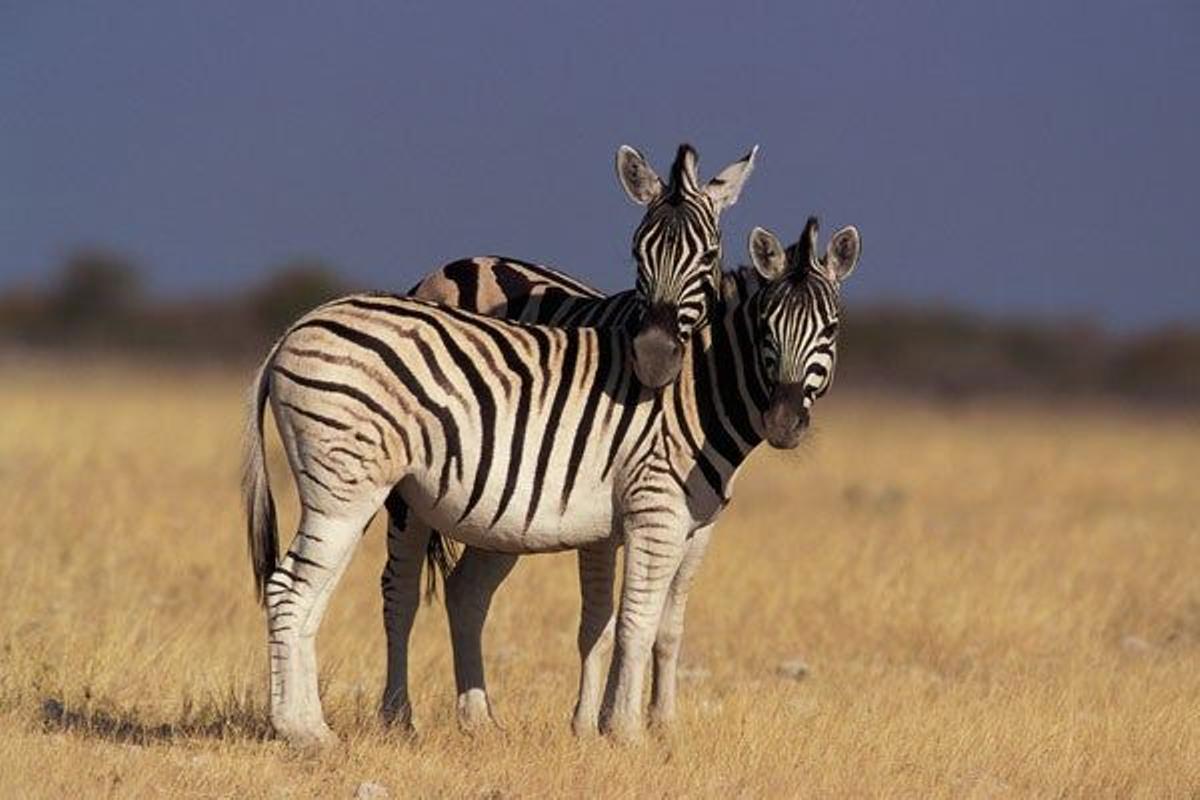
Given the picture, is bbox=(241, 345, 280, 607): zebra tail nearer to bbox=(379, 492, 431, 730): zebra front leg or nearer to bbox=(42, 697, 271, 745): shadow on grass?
bbox=(42, 697, 271, 745): shadow on grass

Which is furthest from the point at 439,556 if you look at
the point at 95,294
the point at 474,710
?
the point at 95,294

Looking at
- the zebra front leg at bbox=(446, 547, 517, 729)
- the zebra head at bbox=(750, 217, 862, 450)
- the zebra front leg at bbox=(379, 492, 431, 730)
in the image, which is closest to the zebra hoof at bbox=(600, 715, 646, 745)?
the zebra front leg at bbox=(446, 547, 517, 729)

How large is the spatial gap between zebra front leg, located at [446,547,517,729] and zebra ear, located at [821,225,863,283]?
2125 millimetres

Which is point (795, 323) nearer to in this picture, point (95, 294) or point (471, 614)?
point (471, 614)

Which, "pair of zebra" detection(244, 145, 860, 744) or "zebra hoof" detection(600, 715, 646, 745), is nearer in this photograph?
"pair of zebra" detection(244, 145, 860, 744)

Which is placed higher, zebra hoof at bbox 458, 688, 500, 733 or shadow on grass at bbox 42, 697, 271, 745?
zebra hoof at bbox 458, 688, 500, 733

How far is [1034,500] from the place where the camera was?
21.8 m

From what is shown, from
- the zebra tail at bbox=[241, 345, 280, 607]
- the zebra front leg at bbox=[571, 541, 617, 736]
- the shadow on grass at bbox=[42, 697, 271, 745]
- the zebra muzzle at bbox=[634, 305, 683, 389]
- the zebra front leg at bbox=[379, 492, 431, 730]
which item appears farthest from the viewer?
the zebra front leg at bbox=[379, 492, 431, 730]

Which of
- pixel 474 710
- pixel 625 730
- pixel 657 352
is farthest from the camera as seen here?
pixel 474 710

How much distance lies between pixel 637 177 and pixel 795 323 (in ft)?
3.27

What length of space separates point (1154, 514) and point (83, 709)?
1327 cm

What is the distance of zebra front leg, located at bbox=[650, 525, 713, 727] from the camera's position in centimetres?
882

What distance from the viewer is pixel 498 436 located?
8.10m

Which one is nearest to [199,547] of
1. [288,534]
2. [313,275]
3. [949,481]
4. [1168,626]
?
[288,534]
